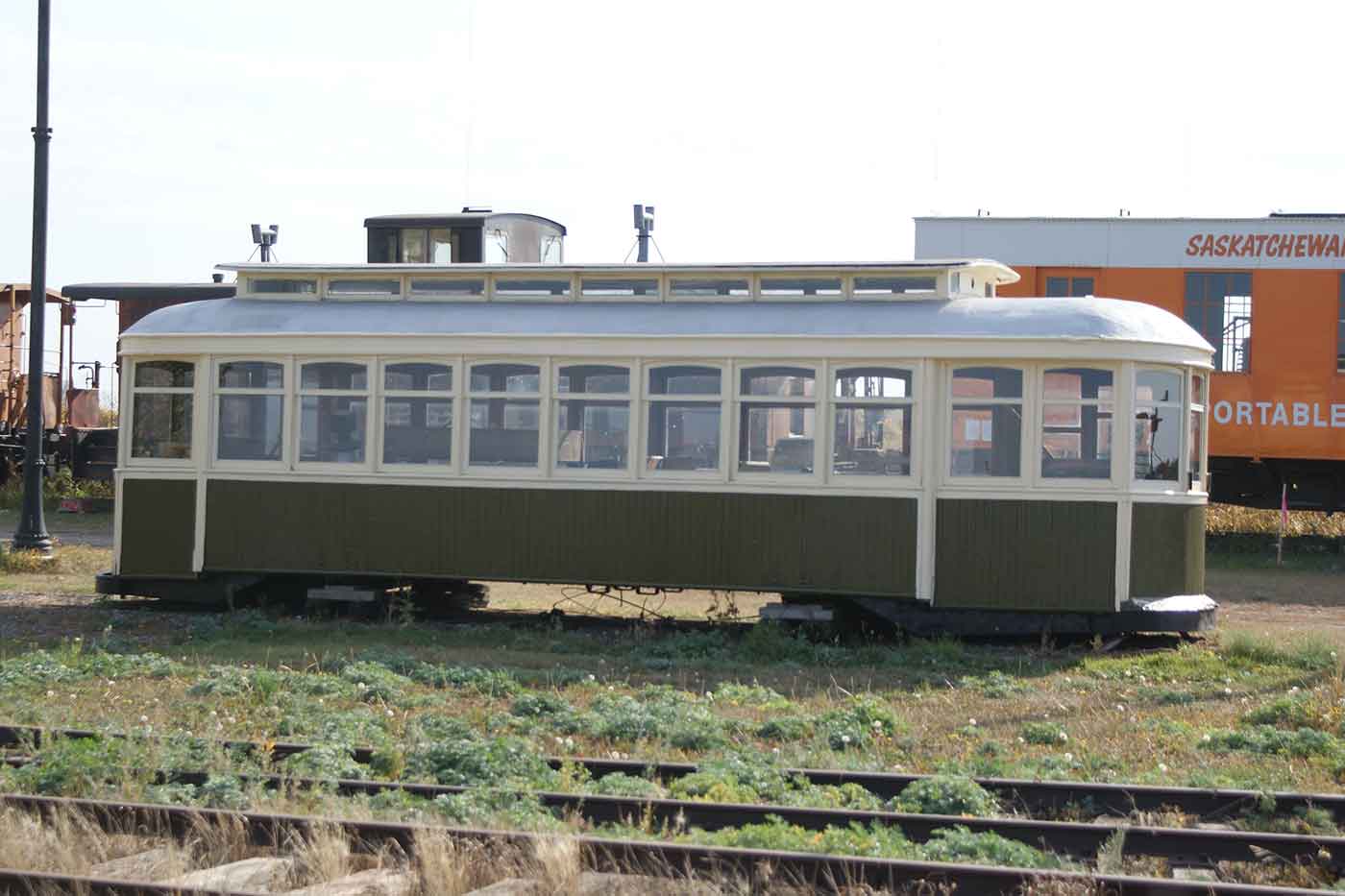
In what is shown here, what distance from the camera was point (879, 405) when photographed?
497 inches

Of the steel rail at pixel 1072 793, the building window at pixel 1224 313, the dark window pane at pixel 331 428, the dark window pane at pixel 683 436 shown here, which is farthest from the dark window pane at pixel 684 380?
the building window at pixel 1224 313

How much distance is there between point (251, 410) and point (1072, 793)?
8899 millimetres

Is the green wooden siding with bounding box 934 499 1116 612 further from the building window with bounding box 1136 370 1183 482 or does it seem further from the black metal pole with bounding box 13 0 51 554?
the black metal pole with bounding box 13 0 51 554

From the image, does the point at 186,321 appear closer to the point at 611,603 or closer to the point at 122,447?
the point at 122,447

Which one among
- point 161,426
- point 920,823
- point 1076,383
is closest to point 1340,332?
point 1076,383

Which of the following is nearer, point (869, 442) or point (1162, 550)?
point (1162, 550)

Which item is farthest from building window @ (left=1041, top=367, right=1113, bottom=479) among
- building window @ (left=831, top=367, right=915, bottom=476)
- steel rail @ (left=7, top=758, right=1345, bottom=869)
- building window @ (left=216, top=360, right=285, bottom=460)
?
building window @ (left=216, top=360, right=285, bottom=460)

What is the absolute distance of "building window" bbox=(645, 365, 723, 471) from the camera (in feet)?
42.4

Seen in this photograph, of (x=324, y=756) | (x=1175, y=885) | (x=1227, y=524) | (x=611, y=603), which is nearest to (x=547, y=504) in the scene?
(x=611, y=603)

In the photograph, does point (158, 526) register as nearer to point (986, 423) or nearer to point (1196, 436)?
point (986, 423)

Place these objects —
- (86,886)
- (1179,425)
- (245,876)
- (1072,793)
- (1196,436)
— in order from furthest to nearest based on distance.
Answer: (1196,436)
(1179,425)
(1072,793)
(245,876)
(86,886)

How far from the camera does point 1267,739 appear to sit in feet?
28.7

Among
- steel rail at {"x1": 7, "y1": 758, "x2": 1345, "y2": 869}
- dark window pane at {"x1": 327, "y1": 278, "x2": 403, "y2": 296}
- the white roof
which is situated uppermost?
dark window pane at {"x1": 327, "y1": 278, "x2": 403, "y2": 296}

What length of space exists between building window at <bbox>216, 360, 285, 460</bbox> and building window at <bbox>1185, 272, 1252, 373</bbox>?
1167 centimetres
